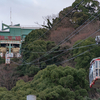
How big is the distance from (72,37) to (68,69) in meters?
13.0

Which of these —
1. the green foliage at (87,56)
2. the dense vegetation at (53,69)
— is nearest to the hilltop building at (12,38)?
the dense vegetation at (53,69)

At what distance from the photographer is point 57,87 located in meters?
24.4

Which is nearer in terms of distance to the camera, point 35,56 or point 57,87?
point 57,87

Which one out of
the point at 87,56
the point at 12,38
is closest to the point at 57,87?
the point at 87,56

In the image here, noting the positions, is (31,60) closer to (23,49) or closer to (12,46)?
(23,49)

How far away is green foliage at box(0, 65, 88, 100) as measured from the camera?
76.9 ft

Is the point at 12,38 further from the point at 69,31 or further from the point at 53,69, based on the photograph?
the point at 53,69

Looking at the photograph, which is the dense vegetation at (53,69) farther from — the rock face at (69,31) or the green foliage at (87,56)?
the rock face at (69,31)

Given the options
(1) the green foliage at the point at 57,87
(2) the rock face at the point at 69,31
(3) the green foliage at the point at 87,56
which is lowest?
(1) the green foliage at the point at 57,87

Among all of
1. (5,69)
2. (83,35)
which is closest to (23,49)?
(5,69)

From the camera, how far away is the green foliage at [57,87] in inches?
923

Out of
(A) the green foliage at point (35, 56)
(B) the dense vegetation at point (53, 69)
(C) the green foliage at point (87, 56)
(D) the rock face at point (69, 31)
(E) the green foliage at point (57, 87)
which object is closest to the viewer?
(E) the green foliage at point (57, 87)

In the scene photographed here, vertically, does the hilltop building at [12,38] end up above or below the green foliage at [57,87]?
above

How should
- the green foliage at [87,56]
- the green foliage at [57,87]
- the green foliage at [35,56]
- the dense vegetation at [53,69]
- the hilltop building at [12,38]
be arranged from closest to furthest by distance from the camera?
the green foliage at [57,87], the dense vegetation at [53,69], the green foliage at [87,56], the green foliage at [35,56], the hilltop building at [12,38]
